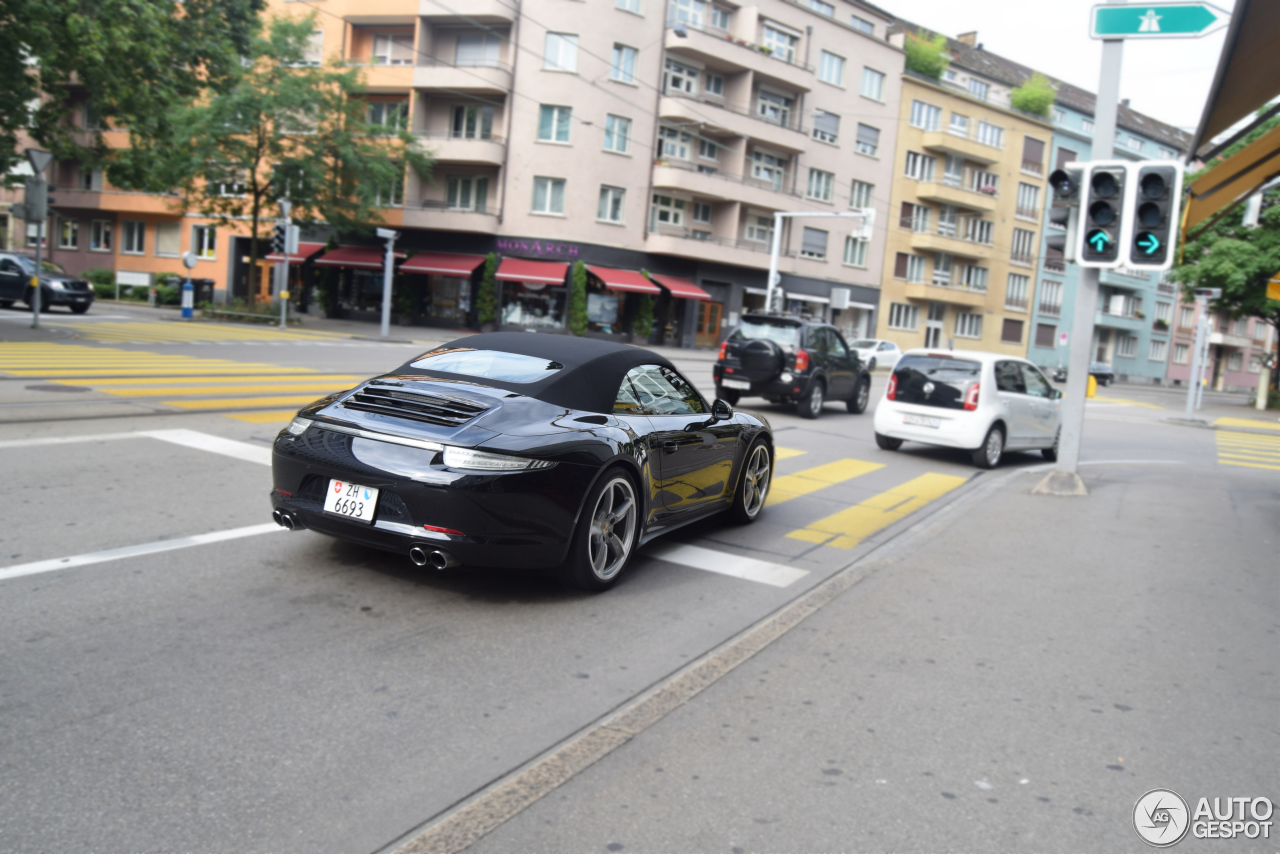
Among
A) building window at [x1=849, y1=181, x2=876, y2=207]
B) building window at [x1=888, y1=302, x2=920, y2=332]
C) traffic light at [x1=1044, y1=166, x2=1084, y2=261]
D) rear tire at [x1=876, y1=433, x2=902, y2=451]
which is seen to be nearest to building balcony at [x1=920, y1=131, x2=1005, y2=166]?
building window at [x1=849, y1=181, x2=876, y2=207]

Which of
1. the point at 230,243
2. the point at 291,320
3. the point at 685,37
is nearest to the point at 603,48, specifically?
the point at 685,37

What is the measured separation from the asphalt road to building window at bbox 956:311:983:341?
176 feet

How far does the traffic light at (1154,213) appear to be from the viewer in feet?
30.5

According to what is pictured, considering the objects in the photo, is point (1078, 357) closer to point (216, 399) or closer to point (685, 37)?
point (216, 399)

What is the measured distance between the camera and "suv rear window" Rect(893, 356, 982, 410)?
12539 millimetres

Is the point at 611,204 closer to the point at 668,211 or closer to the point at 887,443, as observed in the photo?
the point at 668,211

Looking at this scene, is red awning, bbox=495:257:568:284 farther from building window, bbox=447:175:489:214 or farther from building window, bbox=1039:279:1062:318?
building window, bbox=1039:279:1062:318

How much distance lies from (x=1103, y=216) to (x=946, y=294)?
48.9m

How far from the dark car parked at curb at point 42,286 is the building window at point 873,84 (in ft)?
127

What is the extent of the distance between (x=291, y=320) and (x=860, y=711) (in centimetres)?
3464

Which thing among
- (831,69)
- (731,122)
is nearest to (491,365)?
(731,122)

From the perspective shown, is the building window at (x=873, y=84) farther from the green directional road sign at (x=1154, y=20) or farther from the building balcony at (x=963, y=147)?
the green directional road sign at (x=1154, y=20)

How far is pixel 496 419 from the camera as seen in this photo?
16.3 ft

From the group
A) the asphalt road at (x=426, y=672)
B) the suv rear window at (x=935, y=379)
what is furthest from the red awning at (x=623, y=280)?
the asphalt road at (x=426, y=672)
